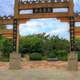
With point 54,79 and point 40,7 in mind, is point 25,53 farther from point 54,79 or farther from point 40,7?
point 54,79

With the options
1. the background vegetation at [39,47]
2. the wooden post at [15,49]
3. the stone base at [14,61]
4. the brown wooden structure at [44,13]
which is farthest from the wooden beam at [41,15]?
the background vegetation at [39,47]

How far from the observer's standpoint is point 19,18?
78.3 ft

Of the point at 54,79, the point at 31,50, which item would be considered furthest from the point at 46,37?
Result: the point at 54,79

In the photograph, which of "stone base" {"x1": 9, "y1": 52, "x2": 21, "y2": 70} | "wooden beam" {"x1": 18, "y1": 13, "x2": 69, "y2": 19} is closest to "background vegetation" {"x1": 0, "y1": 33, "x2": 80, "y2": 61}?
"wooden beam" {"x1": 18, "y1": 13, "x2": 69, "y2": 19}

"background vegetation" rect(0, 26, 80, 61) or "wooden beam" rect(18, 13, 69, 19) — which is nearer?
"wooden beam" rect(18, 13, 69, 19)

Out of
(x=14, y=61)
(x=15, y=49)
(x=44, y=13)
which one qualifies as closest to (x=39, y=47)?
(x=15, y=49)

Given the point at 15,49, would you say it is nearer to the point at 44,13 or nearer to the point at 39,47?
the point at 44,13

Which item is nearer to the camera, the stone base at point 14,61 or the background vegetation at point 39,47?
the stone base at point 14,61

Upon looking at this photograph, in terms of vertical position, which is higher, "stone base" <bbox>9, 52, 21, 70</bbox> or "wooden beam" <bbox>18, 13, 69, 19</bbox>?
"wooden beam" <bbox>18, 13, 69, 19</bbox>

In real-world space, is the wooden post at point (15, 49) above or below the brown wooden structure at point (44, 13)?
below

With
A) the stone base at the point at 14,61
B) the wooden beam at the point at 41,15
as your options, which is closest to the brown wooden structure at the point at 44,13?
the wooden beam at the point at 41,15

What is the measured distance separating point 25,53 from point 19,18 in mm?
17738

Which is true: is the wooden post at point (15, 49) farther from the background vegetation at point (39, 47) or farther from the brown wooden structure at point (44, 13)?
the background vegetation at point (39, 47)

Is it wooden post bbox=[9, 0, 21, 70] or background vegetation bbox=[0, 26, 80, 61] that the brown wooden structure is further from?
background vegetation bbox=[0, 26, 80, 61]
